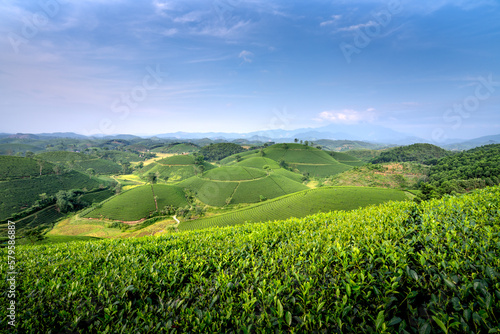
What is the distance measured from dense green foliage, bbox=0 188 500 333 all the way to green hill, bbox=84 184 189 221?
57.5 metres

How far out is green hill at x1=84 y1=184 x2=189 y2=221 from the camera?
5434 cm

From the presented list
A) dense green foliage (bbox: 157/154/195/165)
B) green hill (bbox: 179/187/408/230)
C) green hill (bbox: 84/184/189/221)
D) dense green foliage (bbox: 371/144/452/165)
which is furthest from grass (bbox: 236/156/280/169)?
dense green foliage (bbox: 371/144/452/165)

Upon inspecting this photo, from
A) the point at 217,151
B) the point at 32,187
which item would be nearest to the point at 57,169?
the point at 32,187

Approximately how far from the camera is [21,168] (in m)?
70.3

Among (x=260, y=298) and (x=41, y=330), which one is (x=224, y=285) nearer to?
(x=260, y=298)

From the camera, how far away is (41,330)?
359 cm

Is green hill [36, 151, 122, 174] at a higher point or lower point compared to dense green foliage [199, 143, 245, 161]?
lower

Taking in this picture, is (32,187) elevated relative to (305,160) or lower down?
lower down

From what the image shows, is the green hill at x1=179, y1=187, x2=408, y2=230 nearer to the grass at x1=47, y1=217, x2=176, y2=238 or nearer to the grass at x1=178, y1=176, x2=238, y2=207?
the grass at x1=47, y1=217, x2=176, y2=238

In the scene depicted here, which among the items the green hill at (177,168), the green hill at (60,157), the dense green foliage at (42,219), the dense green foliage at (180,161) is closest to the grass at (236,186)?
the green hill at (177,168)

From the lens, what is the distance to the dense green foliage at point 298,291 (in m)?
3.15

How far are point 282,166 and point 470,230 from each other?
116m

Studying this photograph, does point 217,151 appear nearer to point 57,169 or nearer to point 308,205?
point 57,169

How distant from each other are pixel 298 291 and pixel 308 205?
1821 inches
